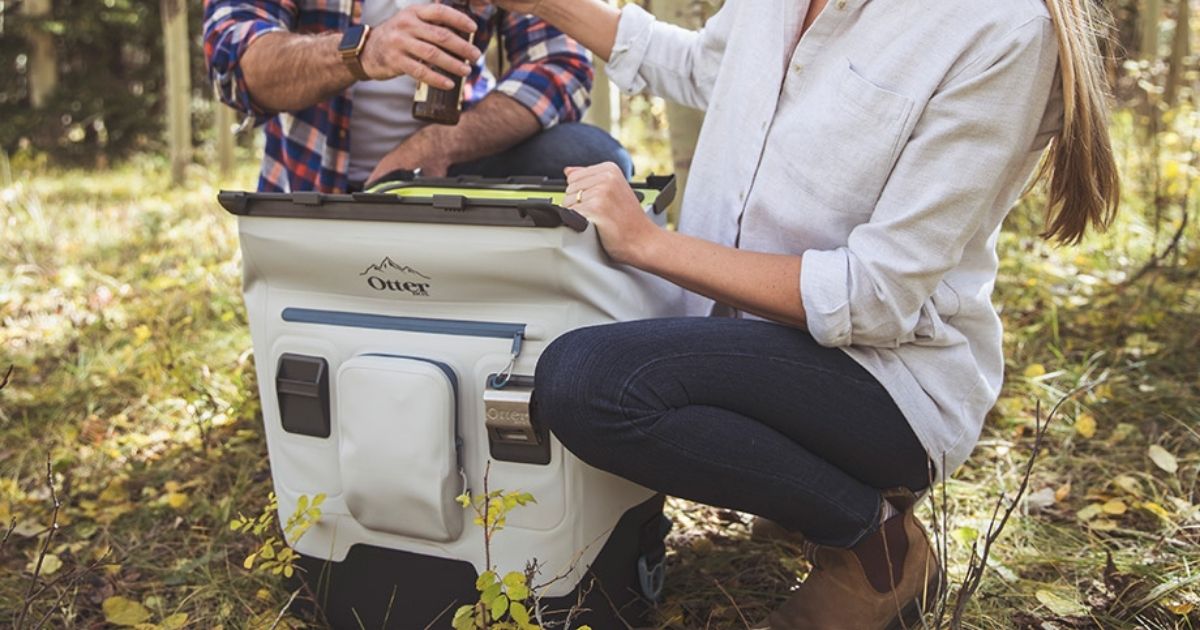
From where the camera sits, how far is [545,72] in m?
2.31

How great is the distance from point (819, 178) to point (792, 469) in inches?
16.7

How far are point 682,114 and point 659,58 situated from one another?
2.38ft

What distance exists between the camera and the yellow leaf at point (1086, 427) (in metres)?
2.41

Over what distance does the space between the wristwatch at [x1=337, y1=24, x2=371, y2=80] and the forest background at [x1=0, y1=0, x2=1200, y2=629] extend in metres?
0.85

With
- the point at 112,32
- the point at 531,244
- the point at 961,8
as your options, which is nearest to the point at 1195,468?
the point at 961,8

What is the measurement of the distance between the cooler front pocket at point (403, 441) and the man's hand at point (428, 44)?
54 centimetres

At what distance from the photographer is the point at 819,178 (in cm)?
157

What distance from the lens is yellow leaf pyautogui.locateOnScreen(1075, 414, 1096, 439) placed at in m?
2.41

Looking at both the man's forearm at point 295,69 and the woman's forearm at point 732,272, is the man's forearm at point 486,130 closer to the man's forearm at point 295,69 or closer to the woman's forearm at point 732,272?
the man's forearm at point 295,69

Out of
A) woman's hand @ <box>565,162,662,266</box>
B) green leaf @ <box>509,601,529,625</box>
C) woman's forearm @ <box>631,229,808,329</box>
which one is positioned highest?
woman's hand @ <box>565,162,662,266</box>

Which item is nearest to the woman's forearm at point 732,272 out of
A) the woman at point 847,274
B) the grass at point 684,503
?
the woman at point 847,274

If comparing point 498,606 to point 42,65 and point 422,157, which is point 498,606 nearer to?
point 422,157

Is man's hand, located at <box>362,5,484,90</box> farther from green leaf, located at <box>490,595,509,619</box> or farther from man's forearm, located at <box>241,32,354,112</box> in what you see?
green leaf, located at <box>490,595,509,619</box>

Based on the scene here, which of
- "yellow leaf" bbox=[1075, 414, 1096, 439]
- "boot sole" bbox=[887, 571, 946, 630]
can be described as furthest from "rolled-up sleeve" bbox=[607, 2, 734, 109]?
"yellow leaf" bbox=[1075, 414, 1096, 439]
